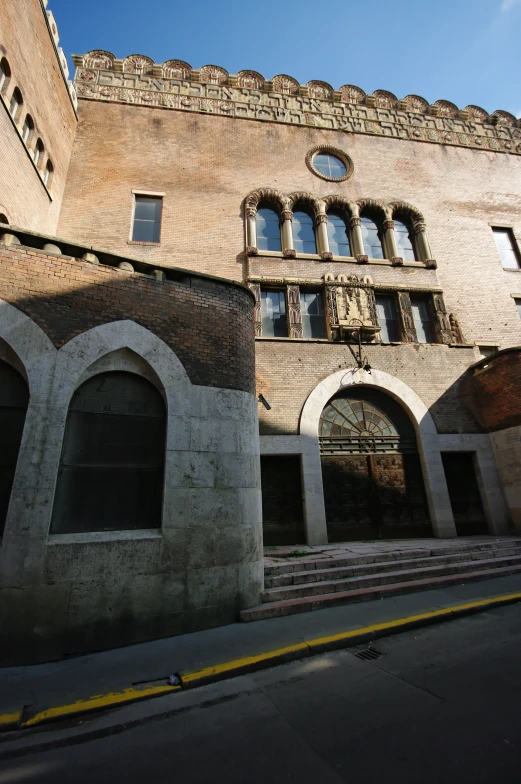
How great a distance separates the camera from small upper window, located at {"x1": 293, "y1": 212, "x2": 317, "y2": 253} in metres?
14.0

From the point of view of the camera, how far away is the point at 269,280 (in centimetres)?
1269

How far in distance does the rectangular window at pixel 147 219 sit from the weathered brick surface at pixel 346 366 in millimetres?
6460

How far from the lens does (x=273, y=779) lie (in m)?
2.42

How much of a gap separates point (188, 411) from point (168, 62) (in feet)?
62.7

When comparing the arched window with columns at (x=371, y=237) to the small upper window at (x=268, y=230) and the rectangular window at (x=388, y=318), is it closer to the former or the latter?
the rectangular window at (x=388, y=318)

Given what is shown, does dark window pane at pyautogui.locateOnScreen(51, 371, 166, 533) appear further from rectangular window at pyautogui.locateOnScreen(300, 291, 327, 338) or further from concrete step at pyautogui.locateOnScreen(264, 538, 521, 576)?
rectangular window at pyautogui.locateOnScreen(300, 291, 327, 338)

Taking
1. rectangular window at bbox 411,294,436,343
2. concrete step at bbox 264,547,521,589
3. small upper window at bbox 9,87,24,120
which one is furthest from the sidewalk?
small upper window at bbox 9,87,24,120

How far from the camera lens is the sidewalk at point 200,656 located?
11.2ft

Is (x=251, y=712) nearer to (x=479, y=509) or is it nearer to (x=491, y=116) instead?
(x=479, y=509)

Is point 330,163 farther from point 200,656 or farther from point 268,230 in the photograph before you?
point 200,656

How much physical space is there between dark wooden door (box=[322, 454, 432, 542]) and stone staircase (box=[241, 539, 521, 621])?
2202 millimetres

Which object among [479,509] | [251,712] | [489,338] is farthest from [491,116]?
[251,712]

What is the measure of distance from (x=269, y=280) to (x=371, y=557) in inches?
373

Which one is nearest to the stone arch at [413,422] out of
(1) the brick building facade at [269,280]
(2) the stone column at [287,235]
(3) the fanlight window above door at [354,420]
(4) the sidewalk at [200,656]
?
(1) the brick building facade at [269,280]
